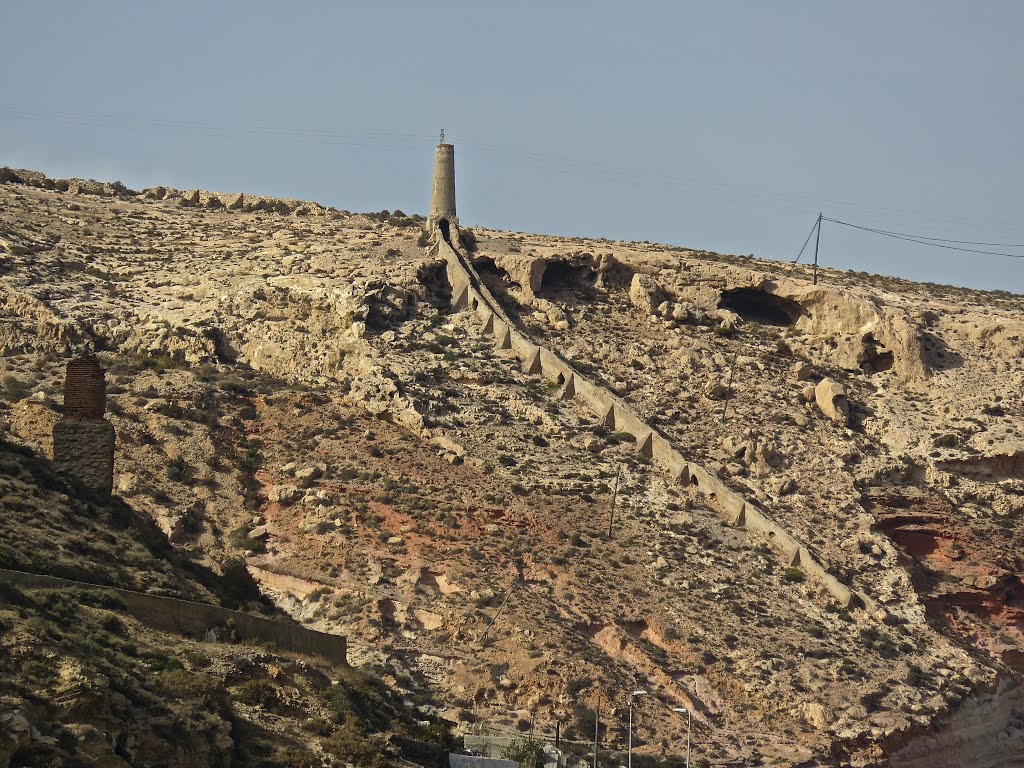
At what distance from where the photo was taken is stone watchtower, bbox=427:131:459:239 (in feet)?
201

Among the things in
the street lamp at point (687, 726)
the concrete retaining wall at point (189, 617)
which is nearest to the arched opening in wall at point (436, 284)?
the street lamp at point (687, 726)

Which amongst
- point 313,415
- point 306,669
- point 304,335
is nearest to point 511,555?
point 313,415

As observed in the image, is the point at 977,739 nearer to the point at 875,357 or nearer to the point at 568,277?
the point at 875,357

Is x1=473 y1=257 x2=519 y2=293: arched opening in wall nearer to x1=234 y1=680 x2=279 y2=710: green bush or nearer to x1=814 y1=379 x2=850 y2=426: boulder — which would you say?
x1=814 y1=379 x2=850 y2=426: boulder

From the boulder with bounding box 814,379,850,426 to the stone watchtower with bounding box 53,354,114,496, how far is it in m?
29.4

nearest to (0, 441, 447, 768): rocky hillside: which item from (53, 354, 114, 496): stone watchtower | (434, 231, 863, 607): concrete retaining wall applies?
(53, 354, 114, 496): stone watchtower

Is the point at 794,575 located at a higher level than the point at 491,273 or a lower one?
lower

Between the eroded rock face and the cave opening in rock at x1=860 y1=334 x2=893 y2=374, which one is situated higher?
the cave opening in rock at x1=860 y1=334 x2=893 y2=374

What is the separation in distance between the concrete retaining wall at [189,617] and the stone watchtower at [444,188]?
110 feet

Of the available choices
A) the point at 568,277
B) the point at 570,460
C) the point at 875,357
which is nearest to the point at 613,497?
the point at 570,460

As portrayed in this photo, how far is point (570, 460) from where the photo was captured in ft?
161

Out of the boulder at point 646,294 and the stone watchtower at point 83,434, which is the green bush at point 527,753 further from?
the boulder at point 646,294

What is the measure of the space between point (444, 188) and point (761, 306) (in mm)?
11122

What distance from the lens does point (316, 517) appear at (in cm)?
4494
